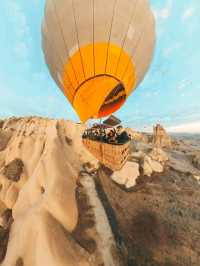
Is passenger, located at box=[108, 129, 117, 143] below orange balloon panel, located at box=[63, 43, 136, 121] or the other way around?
below

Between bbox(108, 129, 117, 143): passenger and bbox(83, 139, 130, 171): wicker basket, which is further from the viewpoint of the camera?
bbox(108, 129, 117, 143): passenger

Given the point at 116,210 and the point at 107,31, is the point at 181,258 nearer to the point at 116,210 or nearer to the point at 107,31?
the point at 116,210

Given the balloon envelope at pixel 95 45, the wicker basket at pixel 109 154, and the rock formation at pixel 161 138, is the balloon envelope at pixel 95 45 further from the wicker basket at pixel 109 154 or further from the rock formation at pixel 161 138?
the rock formation at pixel 161 138

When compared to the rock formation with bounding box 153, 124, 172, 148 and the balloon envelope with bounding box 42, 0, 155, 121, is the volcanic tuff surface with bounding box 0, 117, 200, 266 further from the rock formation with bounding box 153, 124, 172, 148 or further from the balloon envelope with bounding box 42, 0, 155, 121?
the rock formation with bounding box 153, 124, 172, 148

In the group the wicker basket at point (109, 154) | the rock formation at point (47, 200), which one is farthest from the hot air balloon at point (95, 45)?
the wicker basket at point (109, 154)

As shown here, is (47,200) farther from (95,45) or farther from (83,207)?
(95,45)

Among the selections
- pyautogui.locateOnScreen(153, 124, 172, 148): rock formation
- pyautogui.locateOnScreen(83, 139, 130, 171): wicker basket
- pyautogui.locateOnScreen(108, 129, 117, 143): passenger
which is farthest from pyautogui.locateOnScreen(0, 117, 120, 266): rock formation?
pyautogui.locateOnScreen(153, 124, 172, 148): rock formation

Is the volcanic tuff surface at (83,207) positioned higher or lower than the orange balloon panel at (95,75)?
lower

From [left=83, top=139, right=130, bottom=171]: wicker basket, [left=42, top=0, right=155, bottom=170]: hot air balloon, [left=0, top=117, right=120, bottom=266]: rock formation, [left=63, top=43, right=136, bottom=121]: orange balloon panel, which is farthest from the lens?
[left=83, top=139, right=130, bottom=171]: wicker basket
